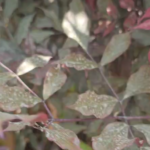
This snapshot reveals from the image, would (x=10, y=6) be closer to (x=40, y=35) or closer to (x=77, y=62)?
(x=40, y=35)

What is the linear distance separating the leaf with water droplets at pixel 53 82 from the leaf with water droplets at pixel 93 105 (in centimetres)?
5

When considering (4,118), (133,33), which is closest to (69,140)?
(4,118)

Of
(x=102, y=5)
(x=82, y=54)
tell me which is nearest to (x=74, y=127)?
(x=82, y=54)

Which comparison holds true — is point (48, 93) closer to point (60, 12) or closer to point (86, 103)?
point (86, 103)

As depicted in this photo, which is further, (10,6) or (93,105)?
(10,6)

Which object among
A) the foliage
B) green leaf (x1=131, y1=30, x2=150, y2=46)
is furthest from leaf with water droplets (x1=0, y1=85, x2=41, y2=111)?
green leaf (x1=131, y1=30, x2=150, y2=46)

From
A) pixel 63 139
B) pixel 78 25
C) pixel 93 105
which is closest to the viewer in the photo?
pixel 63 139

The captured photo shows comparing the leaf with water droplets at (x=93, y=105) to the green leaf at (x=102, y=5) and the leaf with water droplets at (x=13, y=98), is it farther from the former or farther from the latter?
the green leaf at (x=102, y=5)

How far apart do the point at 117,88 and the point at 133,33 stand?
0.14 metres

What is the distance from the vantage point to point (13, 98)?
0.45 metres

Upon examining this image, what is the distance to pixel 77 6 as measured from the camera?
0.58 meters

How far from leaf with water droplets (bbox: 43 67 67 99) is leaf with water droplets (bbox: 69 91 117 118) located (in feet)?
0.16

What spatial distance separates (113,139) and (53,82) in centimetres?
15

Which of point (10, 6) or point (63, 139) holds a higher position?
point (10, 6)
